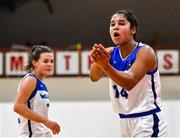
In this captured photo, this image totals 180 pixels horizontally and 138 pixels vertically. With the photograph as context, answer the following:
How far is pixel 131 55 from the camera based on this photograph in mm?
2508

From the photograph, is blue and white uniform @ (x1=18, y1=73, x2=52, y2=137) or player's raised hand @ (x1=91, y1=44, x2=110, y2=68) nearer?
player's raised hand @ (x1=91, y1=44, x2=110, y2=68)

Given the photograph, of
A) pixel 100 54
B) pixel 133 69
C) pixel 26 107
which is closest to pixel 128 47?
pixel 133 69

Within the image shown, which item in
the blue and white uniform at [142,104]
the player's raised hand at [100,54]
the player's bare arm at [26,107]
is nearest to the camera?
the player's raised hand at [100,54]

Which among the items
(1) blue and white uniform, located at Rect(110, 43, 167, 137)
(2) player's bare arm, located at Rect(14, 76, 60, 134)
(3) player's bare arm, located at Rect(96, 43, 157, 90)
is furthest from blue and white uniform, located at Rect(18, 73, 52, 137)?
(3) player's bare arm, located at Rect(96, 43, 157, 90)

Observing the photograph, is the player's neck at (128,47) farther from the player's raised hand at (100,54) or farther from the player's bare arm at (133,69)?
the player's raised hand at (100,54)

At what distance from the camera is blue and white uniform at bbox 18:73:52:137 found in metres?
3.04

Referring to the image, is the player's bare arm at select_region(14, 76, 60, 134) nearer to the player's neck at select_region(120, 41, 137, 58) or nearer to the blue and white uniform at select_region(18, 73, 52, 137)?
the blue and white uniform at select_region(18, 73, 52, 137)

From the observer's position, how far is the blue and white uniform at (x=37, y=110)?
3041 millimetres

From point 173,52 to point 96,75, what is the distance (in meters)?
5.09

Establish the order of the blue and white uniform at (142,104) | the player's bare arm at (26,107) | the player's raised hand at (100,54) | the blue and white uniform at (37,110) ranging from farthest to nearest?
the blue and white uniform at (37,110) < the player's bare arm at (26,107) < the blue and white uniform at (142,104) < the player's raised hand at (100,54)

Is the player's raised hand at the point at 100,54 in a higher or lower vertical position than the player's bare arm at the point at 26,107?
higher

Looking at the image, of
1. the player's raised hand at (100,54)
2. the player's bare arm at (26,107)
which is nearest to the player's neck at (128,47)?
the player's raised hand at (100,54)

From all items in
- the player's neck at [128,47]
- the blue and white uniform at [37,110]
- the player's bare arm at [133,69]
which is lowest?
the blue and white uniform at [37,110]

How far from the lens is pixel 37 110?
10.0 feet
